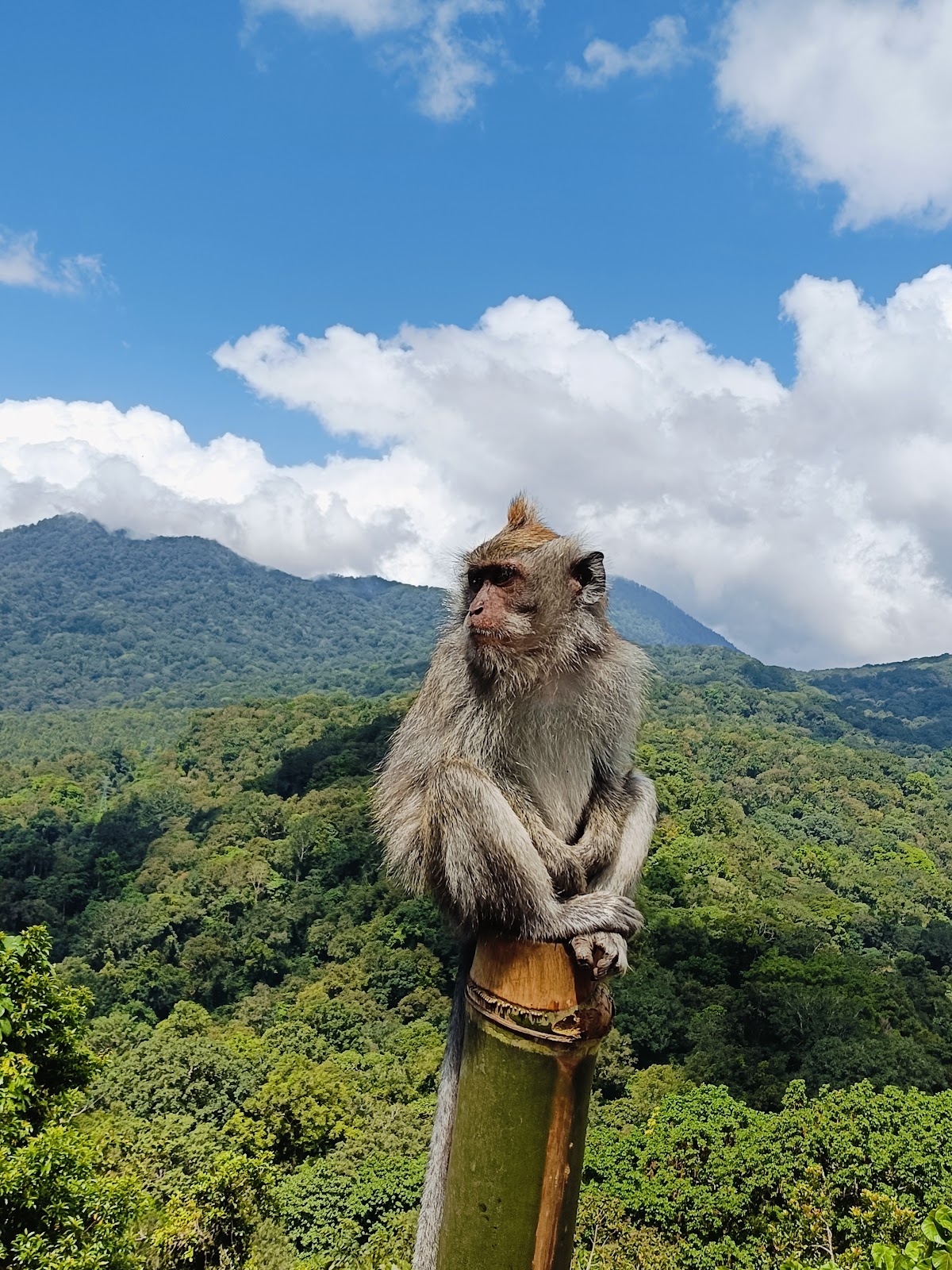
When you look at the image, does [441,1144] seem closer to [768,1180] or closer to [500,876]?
[500,876]

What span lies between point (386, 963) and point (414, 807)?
44.7 metres

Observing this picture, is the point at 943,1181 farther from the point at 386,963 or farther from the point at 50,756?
the point at 50,756

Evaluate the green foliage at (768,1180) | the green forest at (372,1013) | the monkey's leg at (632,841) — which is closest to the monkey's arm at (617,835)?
the monkey's leg at (632,841)

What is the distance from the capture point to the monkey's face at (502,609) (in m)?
3.14

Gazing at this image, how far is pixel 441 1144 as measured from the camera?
6.91 feet

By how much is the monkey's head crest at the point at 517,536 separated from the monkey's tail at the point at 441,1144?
1.67 meters

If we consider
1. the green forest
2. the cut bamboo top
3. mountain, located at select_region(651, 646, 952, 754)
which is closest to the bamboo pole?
the cut bamboo top

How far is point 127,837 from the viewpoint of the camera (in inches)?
2557

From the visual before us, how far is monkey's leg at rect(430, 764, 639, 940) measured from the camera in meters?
2.82

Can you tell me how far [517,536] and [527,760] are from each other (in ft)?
3.13

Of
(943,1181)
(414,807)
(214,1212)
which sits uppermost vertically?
(414,807)

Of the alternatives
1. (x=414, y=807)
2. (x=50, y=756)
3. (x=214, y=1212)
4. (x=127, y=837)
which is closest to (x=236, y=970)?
(x=127, y=837)

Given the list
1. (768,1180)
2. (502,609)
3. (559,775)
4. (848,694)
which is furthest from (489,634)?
(848,694)

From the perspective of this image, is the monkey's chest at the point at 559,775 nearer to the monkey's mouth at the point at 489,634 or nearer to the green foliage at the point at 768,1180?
the monkey's mouth at the point at 489,634
